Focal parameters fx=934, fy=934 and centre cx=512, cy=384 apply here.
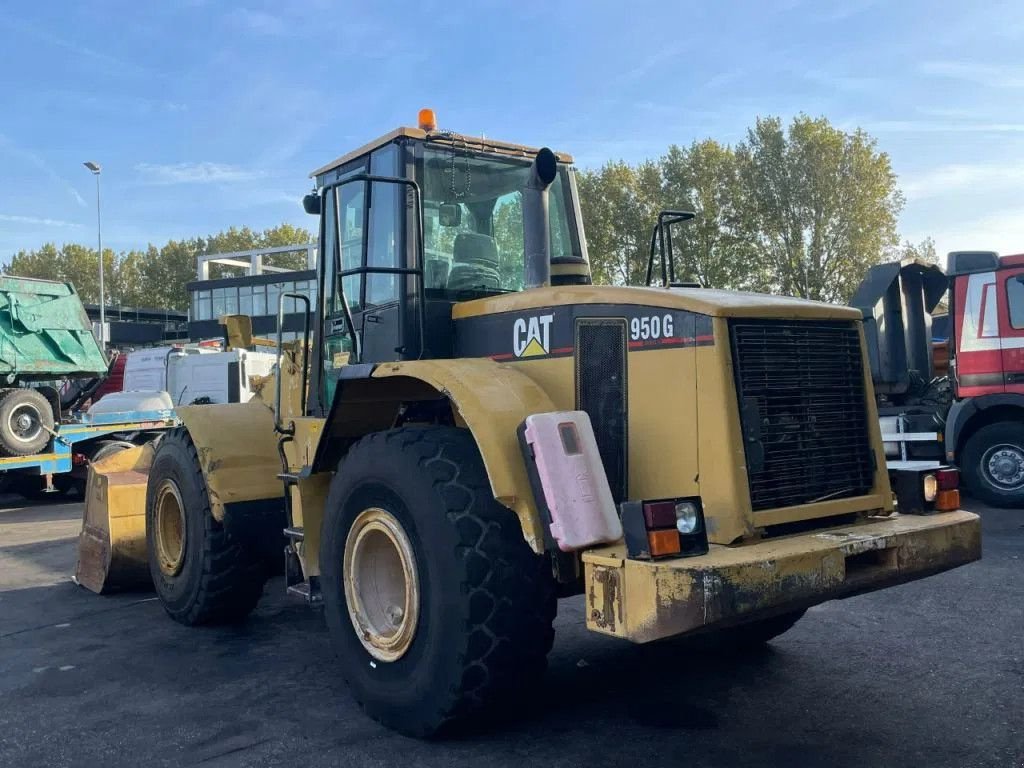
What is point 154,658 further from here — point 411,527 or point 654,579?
point 654,579

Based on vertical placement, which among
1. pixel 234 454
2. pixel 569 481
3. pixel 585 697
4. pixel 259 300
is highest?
pixel 259 300

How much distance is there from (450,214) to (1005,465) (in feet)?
27.3

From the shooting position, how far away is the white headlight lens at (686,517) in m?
3.43

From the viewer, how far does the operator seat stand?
4.90 meters

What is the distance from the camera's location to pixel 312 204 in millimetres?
5641

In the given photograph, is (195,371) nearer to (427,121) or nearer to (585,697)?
(427,121)

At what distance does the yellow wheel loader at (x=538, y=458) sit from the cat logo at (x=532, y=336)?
0.05 feet

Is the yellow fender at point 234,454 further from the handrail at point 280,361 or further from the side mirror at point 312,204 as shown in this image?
the side mirror at point 312,204

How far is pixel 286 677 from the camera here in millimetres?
4984

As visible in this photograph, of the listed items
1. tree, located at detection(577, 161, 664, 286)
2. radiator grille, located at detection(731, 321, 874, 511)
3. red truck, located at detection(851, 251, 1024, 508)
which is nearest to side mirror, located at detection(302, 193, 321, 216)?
radiator grille, located at detection(731, 321, 874, 511)

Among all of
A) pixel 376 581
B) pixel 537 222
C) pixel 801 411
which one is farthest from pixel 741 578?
pixel 537 222

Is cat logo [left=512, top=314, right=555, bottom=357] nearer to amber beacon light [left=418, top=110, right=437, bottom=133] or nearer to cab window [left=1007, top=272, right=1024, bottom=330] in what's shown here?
amber beacon light [left=418, top=110, right=437, bottom=133]

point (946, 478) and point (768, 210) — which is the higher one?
point (768, 210)

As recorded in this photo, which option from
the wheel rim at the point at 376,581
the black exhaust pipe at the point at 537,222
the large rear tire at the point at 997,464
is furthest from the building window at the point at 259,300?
the wheel rim at the point at 376,581
